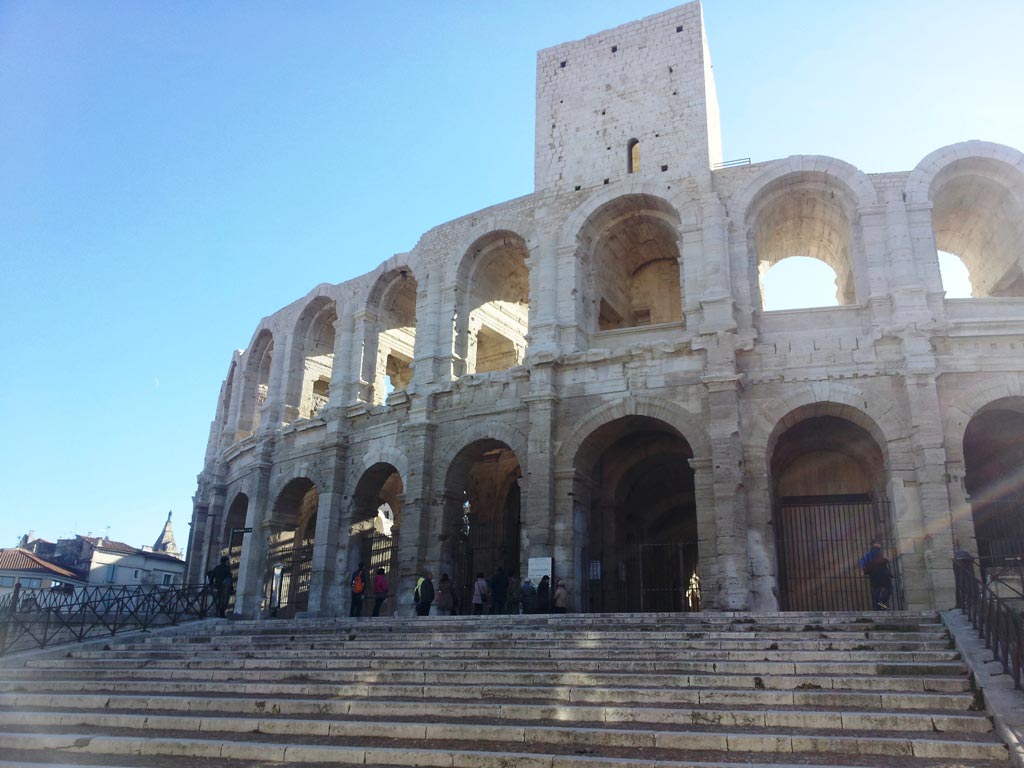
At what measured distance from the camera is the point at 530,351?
61.2 feet

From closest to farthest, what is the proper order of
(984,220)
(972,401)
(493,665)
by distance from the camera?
(493,665) → (972,401) → (984,220)

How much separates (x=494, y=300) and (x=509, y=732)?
16.0 m

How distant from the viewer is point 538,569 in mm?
16656

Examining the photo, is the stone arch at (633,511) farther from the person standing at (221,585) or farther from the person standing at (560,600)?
the person standing at (221,585)

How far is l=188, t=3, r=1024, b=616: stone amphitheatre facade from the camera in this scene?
52.5 feet

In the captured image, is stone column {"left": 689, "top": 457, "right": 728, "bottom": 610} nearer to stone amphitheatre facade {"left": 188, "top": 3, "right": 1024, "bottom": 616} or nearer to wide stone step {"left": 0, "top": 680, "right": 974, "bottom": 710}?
stone amphitheatre facade {"left": 188, "top": 3, "right": 1024, "bottom": 616}

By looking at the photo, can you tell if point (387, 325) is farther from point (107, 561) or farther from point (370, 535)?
point (107, 561)

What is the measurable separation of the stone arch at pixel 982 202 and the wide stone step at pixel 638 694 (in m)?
12.6

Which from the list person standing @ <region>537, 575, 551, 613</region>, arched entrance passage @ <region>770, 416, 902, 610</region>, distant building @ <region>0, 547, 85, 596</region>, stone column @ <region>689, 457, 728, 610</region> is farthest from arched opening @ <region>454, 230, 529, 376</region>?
distant building @ <region>0, 547, 85, 596</region>

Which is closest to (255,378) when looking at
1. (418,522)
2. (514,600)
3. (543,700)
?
(418,522)

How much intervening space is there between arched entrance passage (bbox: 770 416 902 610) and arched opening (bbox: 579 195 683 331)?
4.34 meters

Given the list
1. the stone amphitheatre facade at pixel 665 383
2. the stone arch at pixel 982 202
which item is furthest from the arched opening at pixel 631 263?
the stone arch at pixel 982 202

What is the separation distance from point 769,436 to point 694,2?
1157cm

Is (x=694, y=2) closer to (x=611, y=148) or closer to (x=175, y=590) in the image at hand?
(x=611, y=148)
